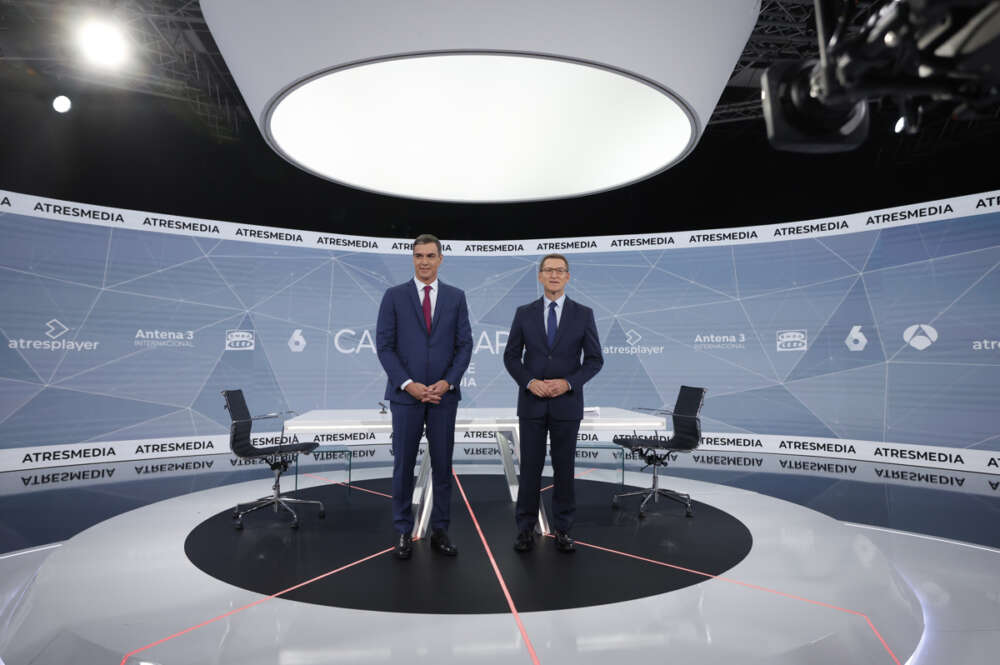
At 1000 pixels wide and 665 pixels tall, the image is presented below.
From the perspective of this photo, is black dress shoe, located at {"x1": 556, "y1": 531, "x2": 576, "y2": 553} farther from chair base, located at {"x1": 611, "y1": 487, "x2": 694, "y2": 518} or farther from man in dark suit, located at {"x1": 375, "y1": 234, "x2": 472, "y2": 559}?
chair base, located at {"x1": 611, "y1": 487, "x2": 694, "y2": 518}

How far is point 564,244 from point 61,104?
6913 mm

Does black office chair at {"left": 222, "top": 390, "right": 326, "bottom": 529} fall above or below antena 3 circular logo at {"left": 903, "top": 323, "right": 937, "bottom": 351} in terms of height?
below

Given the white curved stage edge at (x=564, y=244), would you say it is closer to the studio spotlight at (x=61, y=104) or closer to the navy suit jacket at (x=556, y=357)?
the studio spotlight at (x=61, y=104)

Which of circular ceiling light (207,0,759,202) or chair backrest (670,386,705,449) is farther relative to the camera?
chair backrest (670,386,705,449)

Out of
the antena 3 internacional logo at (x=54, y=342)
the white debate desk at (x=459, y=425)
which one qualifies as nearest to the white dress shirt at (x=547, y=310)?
the white debate desk at (x=459, y=425)

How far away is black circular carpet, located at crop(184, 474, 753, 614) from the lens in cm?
245

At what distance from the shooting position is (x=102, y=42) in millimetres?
5789

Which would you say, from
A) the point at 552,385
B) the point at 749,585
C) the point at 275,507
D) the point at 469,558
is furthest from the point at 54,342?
the point at 749,585

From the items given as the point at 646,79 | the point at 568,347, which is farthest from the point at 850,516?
the point at 646,79

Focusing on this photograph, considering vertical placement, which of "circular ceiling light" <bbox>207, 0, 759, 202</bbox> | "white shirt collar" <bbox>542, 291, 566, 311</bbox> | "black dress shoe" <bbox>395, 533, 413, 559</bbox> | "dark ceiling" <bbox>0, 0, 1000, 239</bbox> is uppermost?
"dark ceiling" <bbox>0, 0, 1000, 239</bbox>

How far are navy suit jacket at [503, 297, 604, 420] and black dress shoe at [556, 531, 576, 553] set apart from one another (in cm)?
68

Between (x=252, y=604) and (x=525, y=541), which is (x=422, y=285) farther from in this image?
(x=252, y=604)

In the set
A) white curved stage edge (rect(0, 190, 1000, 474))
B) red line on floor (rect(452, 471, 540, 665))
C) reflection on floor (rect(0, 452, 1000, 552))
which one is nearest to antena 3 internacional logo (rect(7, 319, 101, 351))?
white curved stage edge (rect(0, 190, 1000, 474))

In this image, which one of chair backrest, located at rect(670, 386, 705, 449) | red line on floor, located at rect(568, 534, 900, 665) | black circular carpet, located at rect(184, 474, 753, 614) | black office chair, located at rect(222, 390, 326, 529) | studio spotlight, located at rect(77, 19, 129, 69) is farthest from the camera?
studio spotlight, located at rect(77, 19, 129, 69)
